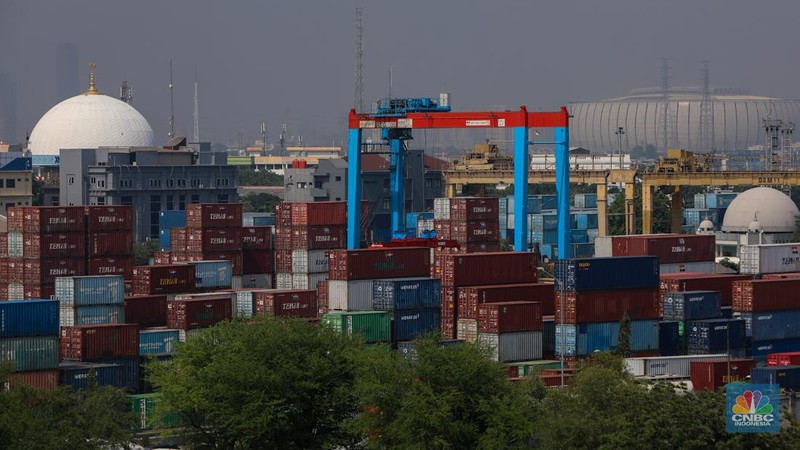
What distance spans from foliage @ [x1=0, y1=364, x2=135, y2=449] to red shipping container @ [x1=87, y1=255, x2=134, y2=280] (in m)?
21.2

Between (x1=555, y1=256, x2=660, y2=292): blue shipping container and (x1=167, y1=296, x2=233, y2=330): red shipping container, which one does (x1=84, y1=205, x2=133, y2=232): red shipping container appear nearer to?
(x1=167, y1=296, x2=233, y2=330): red shipping container

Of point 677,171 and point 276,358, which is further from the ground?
point 677,171

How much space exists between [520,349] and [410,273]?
660 centimetres

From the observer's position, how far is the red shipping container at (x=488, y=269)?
6025cm

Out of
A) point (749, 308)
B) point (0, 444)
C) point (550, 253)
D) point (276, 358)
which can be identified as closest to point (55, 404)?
point (0, 444)

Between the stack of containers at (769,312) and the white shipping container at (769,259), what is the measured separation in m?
9.74

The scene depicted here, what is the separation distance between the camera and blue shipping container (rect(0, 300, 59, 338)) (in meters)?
49.9

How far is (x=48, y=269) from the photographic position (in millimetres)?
68250

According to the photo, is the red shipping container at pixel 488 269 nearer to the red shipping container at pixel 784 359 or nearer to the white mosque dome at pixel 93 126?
the red shipping container at pixel 784 359

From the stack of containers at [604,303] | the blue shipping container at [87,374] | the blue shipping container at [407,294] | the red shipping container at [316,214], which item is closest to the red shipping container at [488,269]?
the blue shipping container at [407,294]

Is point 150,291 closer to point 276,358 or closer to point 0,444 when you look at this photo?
point 276,358

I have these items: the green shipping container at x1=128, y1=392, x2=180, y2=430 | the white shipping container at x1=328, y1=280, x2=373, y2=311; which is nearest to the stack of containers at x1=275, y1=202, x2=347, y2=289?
the white shipping container at x1=328, y1=280, x2=373, y2=311

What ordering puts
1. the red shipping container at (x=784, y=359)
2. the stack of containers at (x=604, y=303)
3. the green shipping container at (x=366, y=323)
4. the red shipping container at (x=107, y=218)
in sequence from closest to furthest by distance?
the red shipping container at (x=784, y=359) → the green shipping container at (x=366, y=323) → the stack of containers at (x=604, y=303) → the red shipping container at (x=107, y=218)

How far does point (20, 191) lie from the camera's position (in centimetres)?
12838
